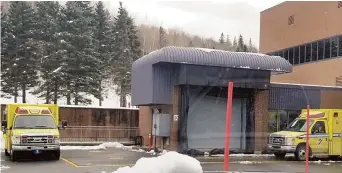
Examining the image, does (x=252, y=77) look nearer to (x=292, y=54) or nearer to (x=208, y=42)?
(x=292, y=54)

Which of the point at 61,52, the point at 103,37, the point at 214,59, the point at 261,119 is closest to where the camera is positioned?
the point at 214,59

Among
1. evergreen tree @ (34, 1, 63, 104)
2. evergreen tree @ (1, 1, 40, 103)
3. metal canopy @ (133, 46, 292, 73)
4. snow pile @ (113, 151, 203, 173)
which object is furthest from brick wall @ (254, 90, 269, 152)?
evergreen tree @ (1, 1, 40, 103)

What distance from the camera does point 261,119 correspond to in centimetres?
2639

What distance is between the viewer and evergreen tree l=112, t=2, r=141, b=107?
193 feet

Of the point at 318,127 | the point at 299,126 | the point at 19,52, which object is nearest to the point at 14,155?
the point at 299,126

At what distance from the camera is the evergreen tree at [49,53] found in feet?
159

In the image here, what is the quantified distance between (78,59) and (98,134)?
736 inches

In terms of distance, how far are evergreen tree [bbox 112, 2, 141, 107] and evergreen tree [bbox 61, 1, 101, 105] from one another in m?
7.05

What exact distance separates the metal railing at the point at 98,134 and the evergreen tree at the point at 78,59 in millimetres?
17103

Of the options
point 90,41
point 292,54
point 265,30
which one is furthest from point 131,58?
point 292,54

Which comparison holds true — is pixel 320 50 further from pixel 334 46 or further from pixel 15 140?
pixel 15 140

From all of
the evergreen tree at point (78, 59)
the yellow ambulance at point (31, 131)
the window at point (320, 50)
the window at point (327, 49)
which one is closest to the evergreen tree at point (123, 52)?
the evergreen tree at point (78, 59)

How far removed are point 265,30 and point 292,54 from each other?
5644 mm

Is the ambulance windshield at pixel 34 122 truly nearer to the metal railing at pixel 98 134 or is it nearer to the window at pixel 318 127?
the metal railing at pixel 98 134
